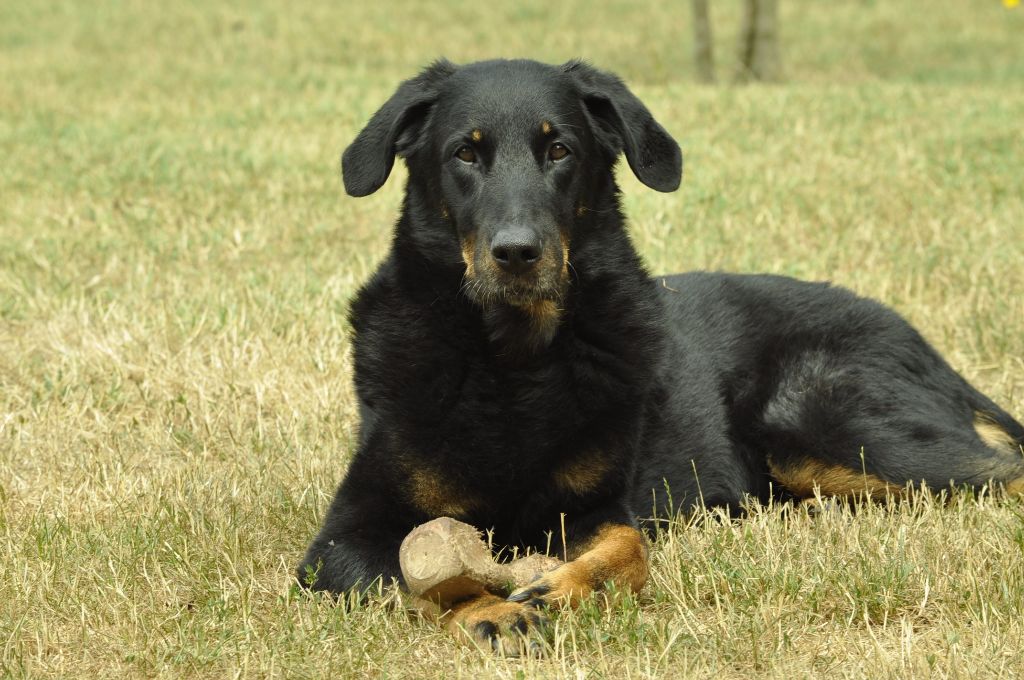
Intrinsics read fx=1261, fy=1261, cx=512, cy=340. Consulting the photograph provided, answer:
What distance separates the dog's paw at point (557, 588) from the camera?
3662 mm

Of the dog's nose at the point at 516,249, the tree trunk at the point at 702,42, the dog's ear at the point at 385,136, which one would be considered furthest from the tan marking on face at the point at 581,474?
the tree trunk at the point at 702,42

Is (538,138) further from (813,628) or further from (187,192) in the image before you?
(187,192)

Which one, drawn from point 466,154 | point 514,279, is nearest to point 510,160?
A: point 466,154

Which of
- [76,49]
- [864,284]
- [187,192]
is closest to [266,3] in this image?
[76,49]

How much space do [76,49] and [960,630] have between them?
63.5ft

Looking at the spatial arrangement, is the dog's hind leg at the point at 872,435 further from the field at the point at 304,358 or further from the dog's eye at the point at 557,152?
the dog's eye at the point at 557,152

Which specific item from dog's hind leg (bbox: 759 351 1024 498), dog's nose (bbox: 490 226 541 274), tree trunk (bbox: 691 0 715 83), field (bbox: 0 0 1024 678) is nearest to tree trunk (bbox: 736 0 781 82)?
tree trunk (bbox: 691 0 715 83)

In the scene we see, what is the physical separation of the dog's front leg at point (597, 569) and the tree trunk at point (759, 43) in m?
16.4

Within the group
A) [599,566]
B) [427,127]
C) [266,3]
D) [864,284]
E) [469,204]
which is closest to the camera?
[599,566]

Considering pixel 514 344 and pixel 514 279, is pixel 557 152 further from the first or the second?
pixel 514 344

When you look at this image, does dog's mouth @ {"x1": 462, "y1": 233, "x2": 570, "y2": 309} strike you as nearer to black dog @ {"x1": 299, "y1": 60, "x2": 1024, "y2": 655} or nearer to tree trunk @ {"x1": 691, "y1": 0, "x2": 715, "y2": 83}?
black dog @ {"x1": 299, "y1": 60, "x2": 1024, "y2": 655}

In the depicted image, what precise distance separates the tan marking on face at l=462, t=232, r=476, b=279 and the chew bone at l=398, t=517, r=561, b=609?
81 centimetres

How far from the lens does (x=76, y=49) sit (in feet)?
66.2

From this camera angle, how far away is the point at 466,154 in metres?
4.17
